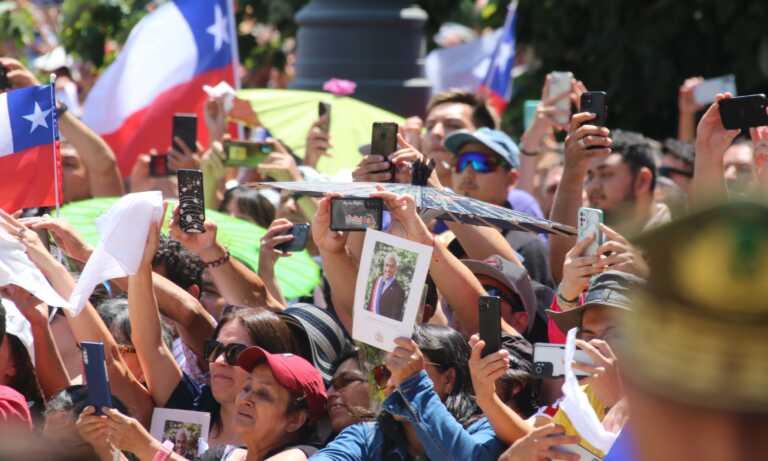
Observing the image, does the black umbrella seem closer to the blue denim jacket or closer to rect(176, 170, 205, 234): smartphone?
rect(176, 170, 205, 234): smartphone

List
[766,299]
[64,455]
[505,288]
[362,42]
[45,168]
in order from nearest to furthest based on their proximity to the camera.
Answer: [766,299] → [64,455] → [505,288] → [45,168] → [362,42]

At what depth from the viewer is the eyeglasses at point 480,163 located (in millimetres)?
5945

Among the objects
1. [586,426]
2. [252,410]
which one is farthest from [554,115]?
[586,426]

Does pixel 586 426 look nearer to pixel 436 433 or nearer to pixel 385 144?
pixel 436 433

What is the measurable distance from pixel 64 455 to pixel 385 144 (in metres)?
3.47

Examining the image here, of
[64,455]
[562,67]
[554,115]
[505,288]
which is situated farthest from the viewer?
[562,67]

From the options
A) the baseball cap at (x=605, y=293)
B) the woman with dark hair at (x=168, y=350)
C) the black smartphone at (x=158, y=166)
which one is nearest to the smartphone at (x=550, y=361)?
the baseball cap at (x=605, y=293)

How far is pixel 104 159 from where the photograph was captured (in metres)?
6.84

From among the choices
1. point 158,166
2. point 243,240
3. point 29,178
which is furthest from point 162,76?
point 29,178

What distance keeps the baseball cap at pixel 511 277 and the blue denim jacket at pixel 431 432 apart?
37.8 inches

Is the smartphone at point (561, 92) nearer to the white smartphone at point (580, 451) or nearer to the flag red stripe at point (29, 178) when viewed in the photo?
the flag red stripe at point (29, 178)

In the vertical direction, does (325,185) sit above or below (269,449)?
above

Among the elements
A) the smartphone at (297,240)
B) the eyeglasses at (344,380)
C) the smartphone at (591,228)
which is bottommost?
the eyeglasses at (344,380)

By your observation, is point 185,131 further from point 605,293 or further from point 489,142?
point 605,293
